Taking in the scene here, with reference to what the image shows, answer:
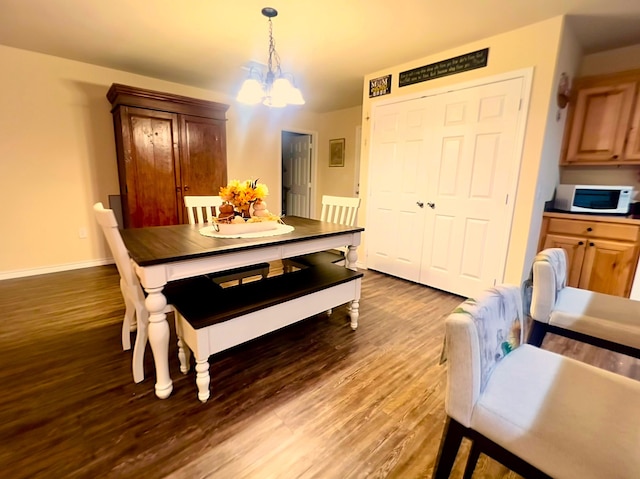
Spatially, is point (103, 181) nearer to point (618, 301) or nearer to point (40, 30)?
point (40, 30)

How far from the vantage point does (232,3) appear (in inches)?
81.1

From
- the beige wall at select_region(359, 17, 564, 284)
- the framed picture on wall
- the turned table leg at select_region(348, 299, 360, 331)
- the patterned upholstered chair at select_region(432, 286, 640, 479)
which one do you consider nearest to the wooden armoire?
the framed picture on wall

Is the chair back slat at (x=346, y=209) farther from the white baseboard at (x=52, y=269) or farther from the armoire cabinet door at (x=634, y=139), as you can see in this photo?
the white baseboard at (x=52, y=269)

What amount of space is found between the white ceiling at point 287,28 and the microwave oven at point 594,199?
1.24 meters

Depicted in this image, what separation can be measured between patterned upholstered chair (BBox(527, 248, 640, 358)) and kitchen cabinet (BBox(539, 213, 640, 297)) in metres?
1.18

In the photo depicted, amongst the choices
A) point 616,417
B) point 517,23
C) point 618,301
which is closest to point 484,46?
point 517,23

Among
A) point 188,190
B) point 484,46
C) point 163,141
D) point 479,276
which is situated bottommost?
point 479,276

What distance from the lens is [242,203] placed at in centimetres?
202

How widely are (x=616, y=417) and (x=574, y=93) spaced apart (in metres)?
3.01

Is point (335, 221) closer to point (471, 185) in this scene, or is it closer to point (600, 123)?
point (471, 185)

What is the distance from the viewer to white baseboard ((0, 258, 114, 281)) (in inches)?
125

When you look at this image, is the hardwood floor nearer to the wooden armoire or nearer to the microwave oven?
the microwave oven

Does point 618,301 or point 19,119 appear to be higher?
point 19,119

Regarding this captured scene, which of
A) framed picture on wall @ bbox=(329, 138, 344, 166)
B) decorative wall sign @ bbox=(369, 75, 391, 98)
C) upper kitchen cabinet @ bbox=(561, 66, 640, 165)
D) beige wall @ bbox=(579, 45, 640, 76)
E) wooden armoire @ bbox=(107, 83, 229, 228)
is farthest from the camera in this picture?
framed picture on wall @ bbox=(329, 138, 344, 166)
